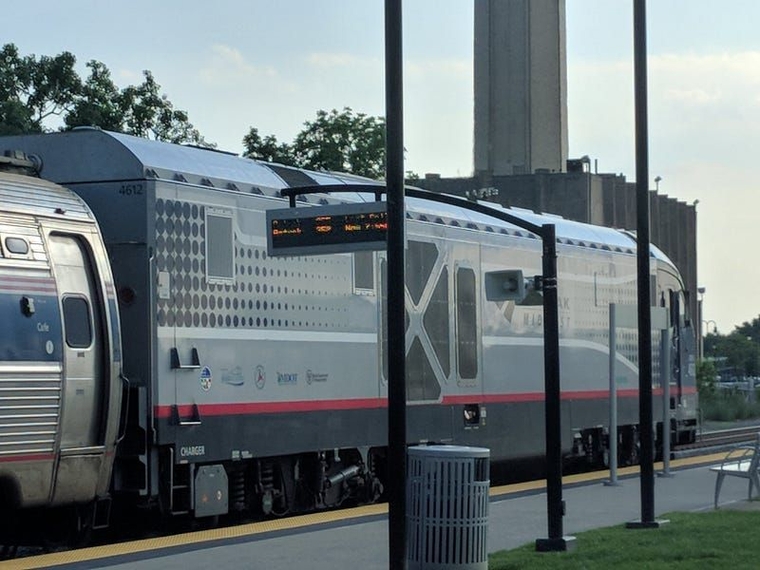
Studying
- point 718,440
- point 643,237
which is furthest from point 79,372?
point 718,440

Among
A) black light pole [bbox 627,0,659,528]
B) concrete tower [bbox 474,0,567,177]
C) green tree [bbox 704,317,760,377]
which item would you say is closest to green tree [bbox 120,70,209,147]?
black light pole [bbox 627,0,659,528]

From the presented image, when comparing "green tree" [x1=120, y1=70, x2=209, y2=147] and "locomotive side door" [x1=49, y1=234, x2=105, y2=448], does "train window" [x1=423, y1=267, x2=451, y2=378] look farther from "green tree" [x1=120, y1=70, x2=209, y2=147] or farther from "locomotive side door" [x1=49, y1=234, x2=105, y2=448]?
"green tree" [x1=120, y1=70, x2=209, y2=147]

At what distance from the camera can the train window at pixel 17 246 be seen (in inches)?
554

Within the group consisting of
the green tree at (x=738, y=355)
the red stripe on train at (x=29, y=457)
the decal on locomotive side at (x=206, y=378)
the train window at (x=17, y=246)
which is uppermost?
the green tree at (x=738, y=355)

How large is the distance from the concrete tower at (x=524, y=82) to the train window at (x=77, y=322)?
74.7 m

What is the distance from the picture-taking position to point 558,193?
275ft

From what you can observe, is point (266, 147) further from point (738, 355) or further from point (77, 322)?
point (738, 355)

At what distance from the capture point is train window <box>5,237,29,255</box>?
14.1m

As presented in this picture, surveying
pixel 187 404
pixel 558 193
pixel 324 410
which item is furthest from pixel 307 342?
pixel 558 193

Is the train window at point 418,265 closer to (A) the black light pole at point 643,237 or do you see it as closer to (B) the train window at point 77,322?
(A) the black light pole at point 643,237

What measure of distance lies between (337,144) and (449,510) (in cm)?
3985

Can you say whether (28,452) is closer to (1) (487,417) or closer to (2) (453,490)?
(2) (453,490)

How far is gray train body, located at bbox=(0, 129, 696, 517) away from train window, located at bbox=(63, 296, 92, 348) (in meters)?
0.23

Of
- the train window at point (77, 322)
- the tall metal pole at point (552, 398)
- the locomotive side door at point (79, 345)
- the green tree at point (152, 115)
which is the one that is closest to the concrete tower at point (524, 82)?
the green tree at point (152, 115)
